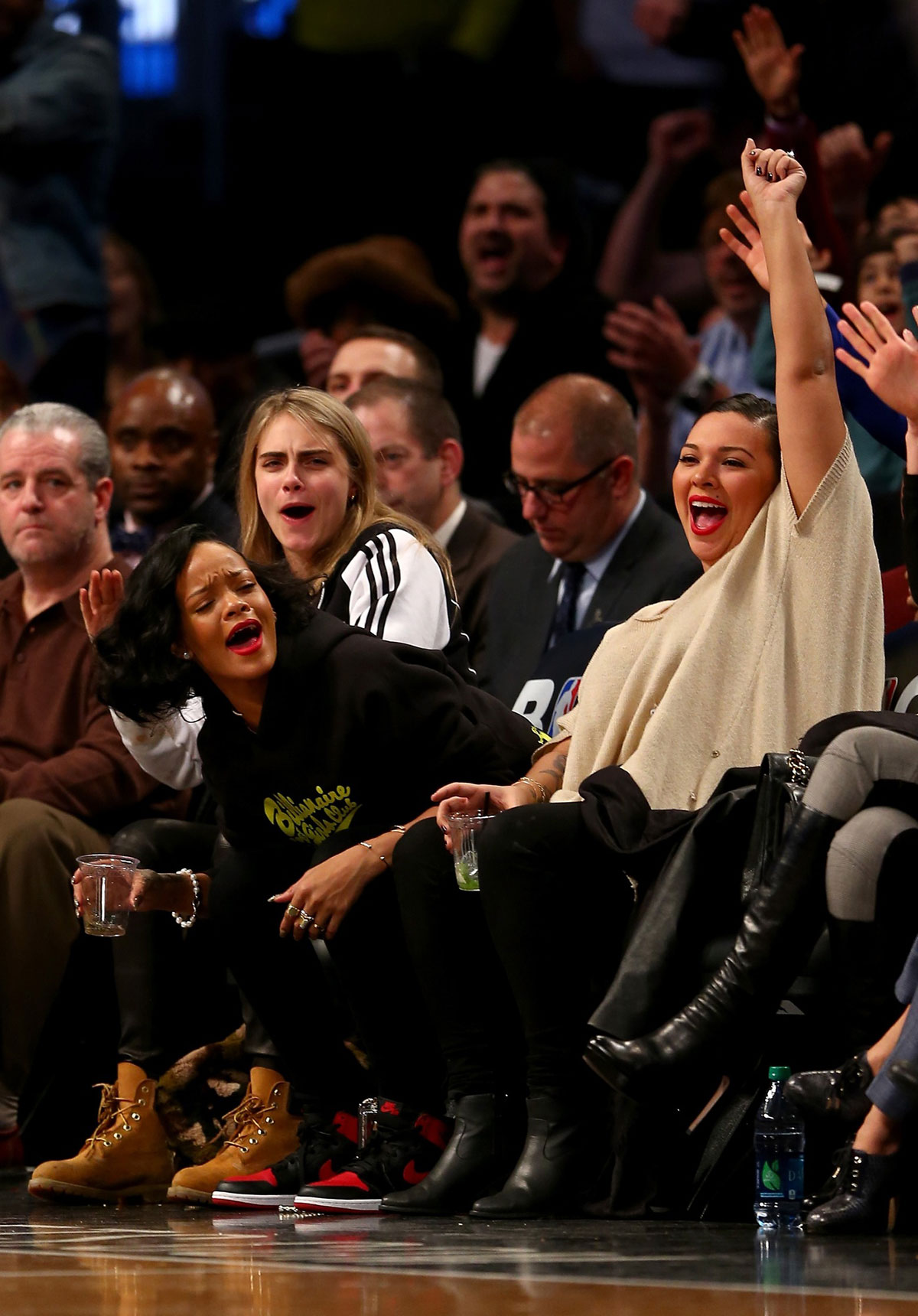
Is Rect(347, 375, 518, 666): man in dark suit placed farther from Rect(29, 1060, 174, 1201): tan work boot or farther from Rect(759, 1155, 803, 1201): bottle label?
Rect(759, 1155, 803, 1201): bottle label

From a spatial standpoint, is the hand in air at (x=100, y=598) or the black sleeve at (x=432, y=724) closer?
the black sleeve at (x=432, y=724)

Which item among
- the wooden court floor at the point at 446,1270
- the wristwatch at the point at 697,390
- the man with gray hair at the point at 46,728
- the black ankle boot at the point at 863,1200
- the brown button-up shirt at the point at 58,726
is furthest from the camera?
the wristwatch at the point at 697,390

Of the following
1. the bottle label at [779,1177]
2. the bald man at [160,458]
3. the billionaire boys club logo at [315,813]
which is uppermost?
the bald man at [160,458]

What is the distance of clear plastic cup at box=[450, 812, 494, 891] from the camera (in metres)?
2.88

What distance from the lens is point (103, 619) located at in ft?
11.5

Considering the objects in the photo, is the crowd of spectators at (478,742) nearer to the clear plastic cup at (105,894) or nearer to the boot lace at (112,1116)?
the boot lace at (112,1116)

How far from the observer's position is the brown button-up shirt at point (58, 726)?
3869mm

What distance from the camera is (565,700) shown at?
3672mm

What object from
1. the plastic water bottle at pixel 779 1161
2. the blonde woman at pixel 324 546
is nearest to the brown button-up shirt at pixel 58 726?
the blonde woman at pixel 324 546

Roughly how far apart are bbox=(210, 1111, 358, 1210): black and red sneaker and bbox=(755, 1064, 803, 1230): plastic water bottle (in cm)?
80

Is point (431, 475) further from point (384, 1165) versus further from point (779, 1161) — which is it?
point (779, 1161)

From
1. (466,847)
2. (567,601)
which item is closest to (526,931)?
(466,847)

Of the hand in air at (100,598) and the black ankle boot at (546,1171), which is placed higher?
the hand in air at (100,598)

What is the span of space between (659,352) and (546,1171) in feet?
9.23
